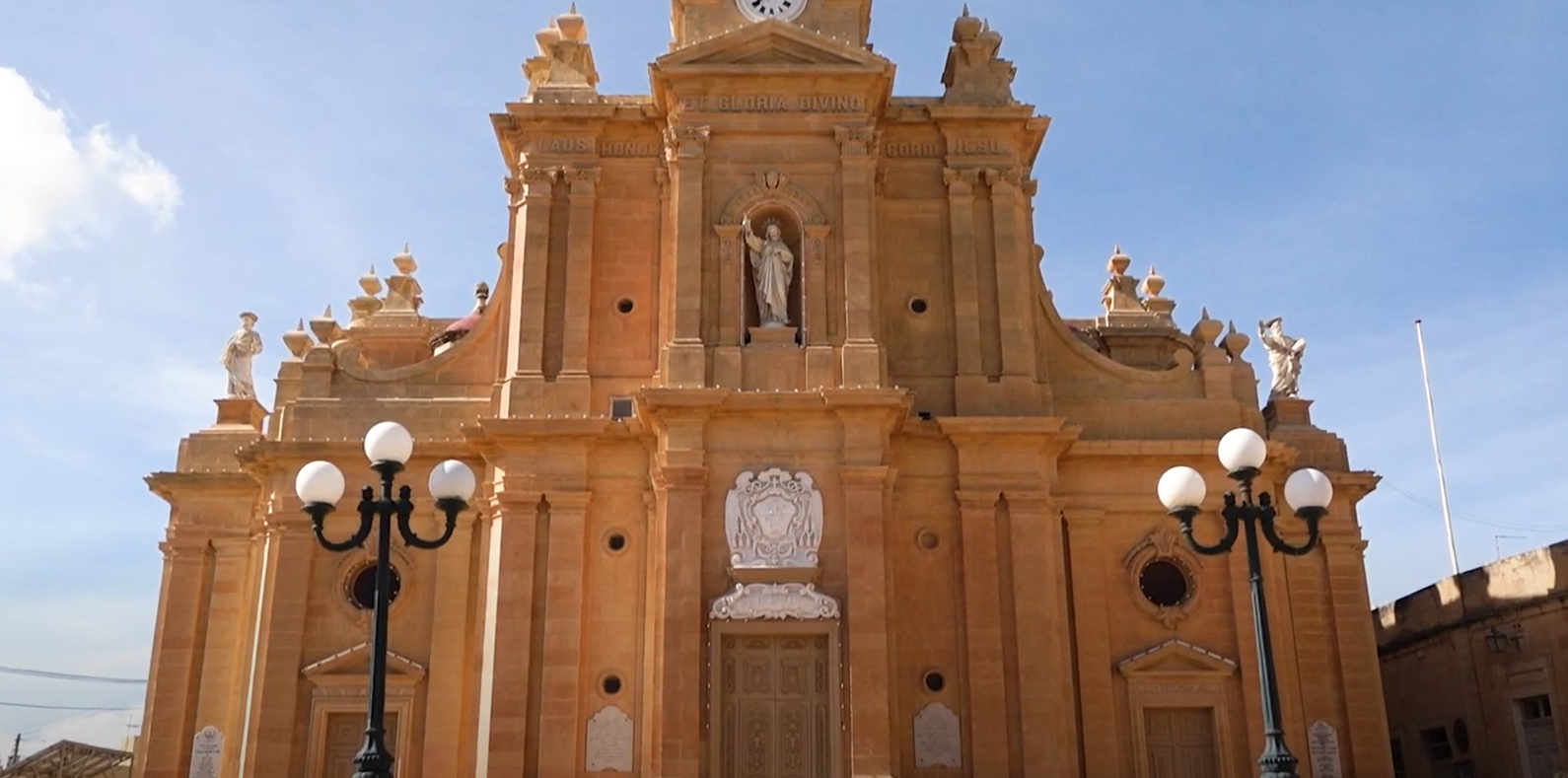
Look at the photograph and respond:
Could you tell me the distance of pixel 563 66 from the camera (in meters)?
27.7

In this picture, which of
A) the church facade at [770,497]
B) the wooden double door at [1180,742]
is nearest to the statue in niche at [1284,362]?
the church facade at [770,497]

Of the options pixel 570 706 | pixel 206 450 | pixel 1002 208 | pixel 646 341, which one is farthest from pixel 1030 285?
pixel 206 450

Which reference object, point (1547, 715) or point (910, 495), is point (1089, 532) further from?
point (1547, 715)

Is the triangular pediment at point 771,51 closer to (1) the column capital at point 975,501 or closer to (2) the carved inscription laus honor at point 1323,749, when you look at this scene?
(1) the column capital at point 975,501

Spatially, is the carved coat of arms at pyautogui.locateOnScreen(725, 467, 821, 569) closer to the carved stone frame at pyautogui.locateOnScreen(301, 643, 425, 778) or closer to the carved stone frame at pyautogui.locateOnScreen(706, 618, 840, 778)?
the carved stone frame at pyautogui.locateOnScreen(706, 618, 840, 778)

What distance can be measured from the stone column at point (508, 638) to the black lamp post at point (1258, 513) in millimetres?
11976

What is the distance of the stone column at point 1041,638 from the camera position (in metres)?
23.4

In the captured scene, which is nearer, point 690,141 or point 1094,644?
point 1094,644

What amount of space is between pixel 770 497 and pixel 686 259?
14.6ft

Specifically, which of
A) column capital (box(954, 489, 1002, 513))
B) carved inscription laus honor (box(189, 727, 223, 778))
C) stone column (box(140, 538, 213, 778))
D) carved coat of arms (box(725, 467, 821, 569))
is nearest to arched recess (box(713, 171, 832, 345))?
carved coat of arms (box(725, 467, 821, 569))

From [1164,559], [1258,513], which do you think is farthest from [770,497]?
[1258,513]

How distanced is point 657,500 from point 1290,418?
1276 cm

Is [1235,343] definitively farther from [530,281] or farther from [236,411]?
[236,411]

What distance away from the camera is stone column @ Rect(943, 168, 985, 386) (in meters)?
25.8
